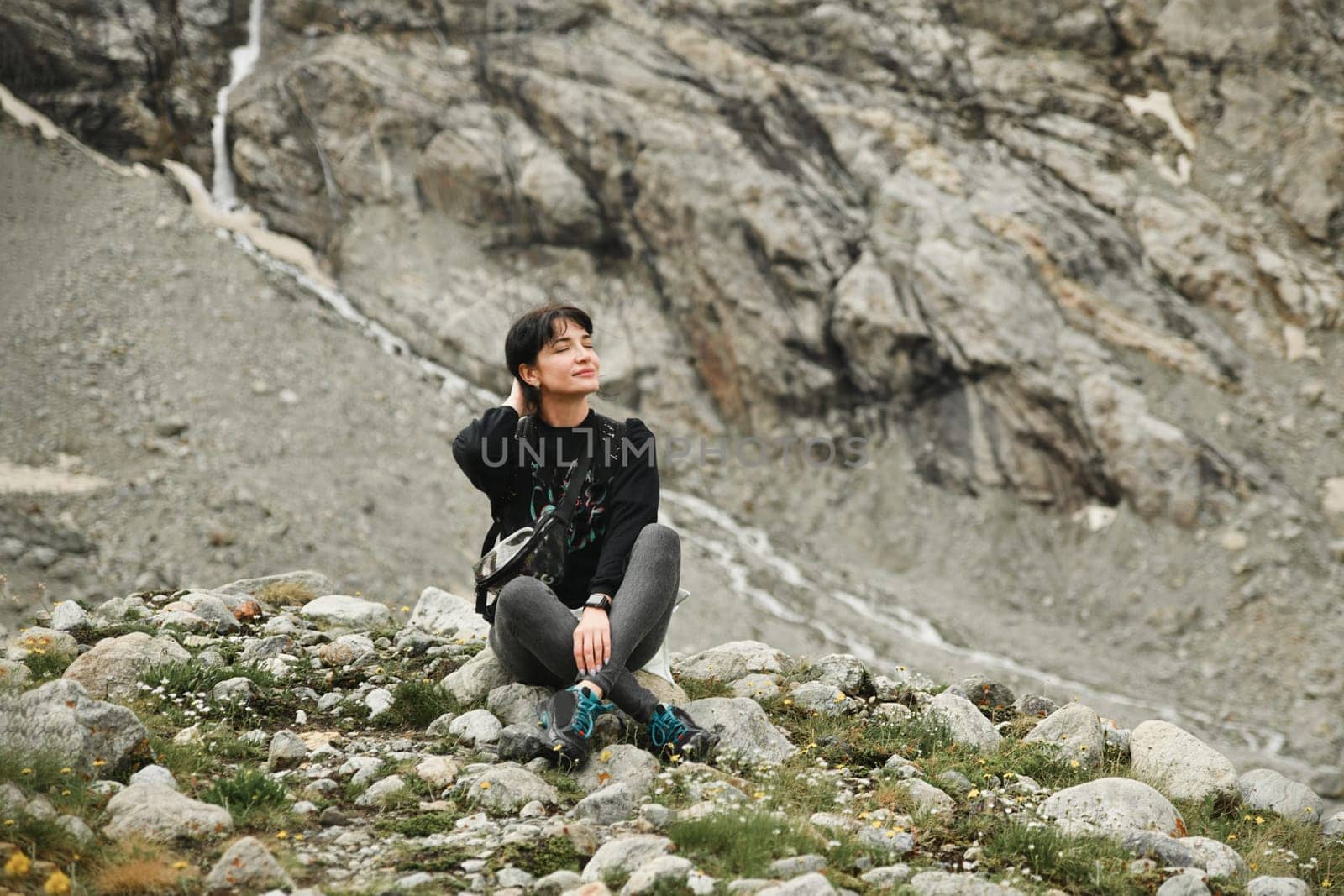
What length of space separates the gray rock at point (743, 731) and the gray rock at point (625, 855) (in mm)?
1435

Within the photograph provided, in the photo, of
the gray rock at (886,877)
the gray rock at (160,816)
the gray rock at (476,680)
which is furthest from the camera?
the gray rock at (476,680)

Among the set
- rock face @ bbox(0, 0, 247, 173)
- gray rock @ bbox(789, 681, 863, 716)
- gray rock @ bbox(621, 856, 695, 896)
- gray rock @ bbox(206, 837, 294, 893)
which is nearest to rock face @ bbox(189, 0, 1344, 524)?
rock face @ bbox(0, 0, 247, 173)

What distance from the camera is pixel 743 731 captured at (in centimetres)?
657

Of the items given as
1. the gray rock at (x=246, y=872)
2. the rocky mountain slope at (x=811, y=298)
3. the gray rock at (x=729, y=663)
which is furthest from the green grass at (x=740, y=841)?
the rocky mountain slope at (x=811, y=298)

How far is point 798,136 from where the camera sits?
47.9 meters

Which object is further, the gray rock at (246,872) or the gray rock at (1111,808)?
the gray rock at (1111,808)

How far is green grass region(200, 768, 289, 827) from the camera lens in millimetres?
5078

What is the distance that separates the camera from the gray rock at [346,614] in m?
10.0

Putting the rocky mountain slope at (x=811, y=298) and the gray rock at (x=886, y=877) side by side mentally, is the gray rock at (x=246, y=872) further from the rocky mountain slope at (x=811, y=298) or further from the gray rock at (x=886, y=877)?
the rocky mountain slope at (x=811, y=298)

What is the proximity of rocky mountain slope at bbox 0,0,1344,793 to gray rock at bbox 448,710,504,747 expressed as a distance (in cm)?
2391

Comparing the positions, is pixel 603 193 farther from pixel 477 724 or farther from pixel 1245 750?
pixel 477 724

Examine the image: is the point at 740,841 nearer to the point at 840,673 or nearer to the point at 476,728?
the point at 476,728

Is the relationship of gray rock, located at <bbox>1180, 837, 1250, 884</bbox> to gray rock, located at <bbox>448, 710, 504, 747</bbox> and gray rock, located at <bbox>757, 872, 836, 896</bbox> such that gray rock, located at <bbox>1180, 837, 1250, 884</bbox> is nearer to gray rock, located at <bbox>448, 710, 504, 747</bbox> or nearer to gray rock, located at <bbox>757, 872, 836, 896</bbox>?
gray rock, located at <bbox>757, 872, 836, 896</bbox>

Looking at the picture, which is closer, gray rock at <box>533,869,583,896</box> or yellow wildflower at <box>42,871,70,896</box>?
yellow wildflower at <box>42,871,70,896</box>
